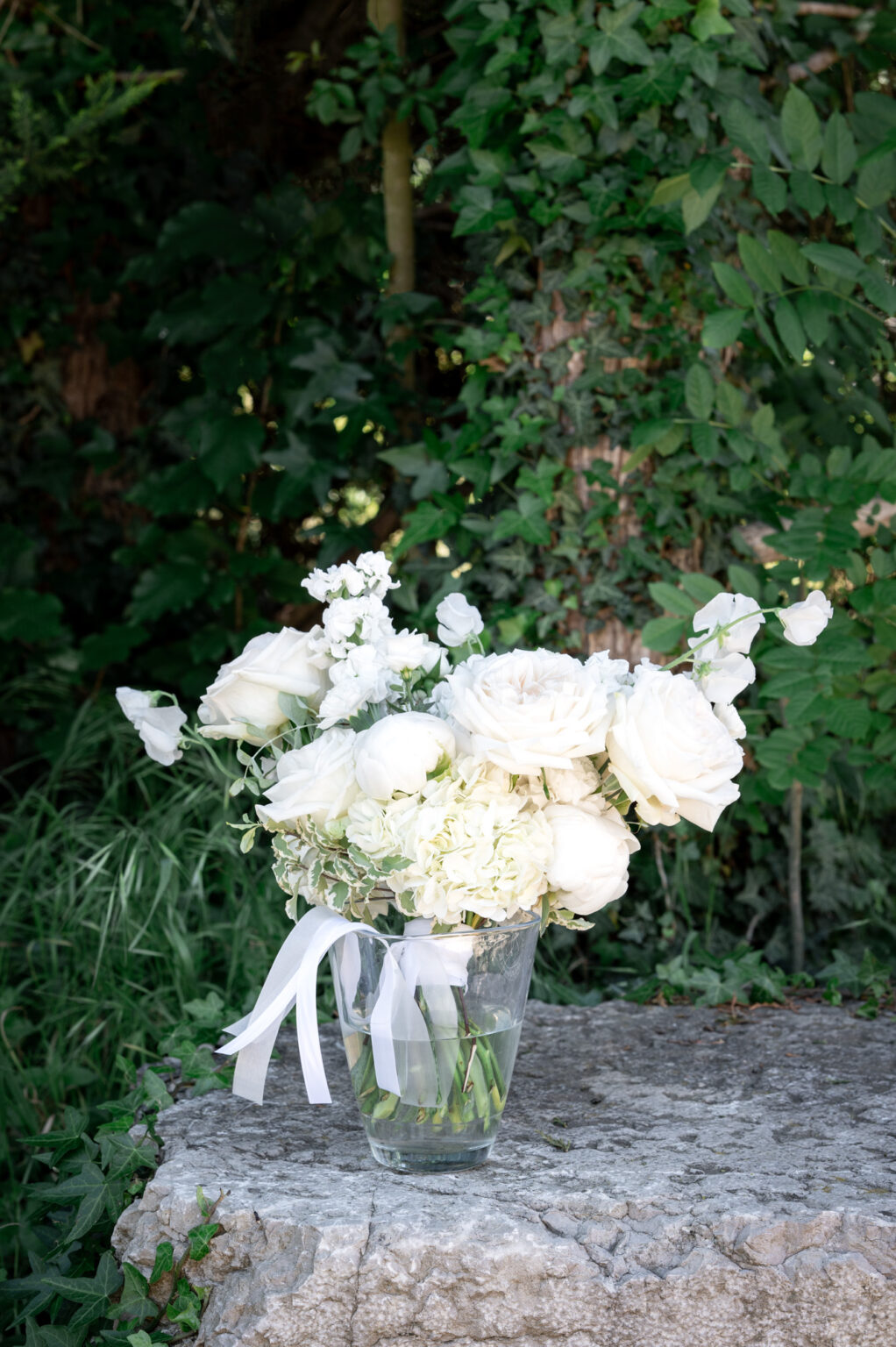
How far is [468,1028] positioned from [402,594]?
140 centimetres

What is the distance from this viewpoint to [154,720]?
122cm

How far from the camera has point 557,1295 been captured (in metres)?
1.11

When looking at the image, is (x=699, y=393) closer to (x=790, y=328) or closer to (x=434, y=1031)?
(x=790, y=328)

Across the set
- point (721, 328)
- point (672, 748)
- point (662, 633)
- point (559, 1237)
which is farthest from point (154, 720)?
point (721, 328)

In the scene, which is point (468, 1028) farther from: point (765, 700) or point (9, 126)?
point (9, 126)

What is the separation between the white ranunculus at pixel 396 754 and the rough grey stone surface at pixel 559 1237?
43 cm

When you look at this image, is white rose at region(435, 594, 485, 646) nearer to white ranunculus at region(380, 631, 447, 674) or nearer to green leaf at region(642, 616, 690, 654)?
white ranunculus at region(380, 631, 447, 674)

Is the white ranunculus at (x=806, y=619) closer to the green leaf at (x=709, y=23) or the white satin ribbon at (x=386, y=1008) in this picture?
the white satin ribbon at (x=386, y=1008)

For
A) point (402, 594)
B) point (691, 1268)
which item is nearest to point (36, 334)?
point (402, 594)

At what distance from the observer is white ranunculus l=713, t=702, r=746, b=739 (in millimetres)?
1160

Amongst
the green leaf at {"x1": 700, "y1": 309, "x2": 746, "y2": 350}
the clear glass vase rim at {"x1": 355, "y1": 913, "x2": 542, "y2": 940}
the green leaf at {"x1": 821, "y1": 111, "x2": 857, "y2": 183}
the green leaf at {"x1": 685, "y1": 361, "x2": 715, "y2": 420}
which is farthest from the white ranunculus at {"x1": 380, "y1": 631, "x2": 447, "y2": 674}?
the green leaf at {"x1": 821, "y1": 111, "x2": 857, "y2": 183}

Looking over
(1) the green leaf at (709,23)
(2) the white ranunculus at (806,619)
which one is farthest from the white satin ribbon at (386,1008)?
(1) the green leaf at (709,23)

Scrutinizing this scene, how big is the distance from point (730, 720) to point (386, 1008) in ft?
1.45

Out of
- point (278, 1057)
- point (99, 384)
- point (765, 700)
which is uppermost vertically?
point (99, 384)
